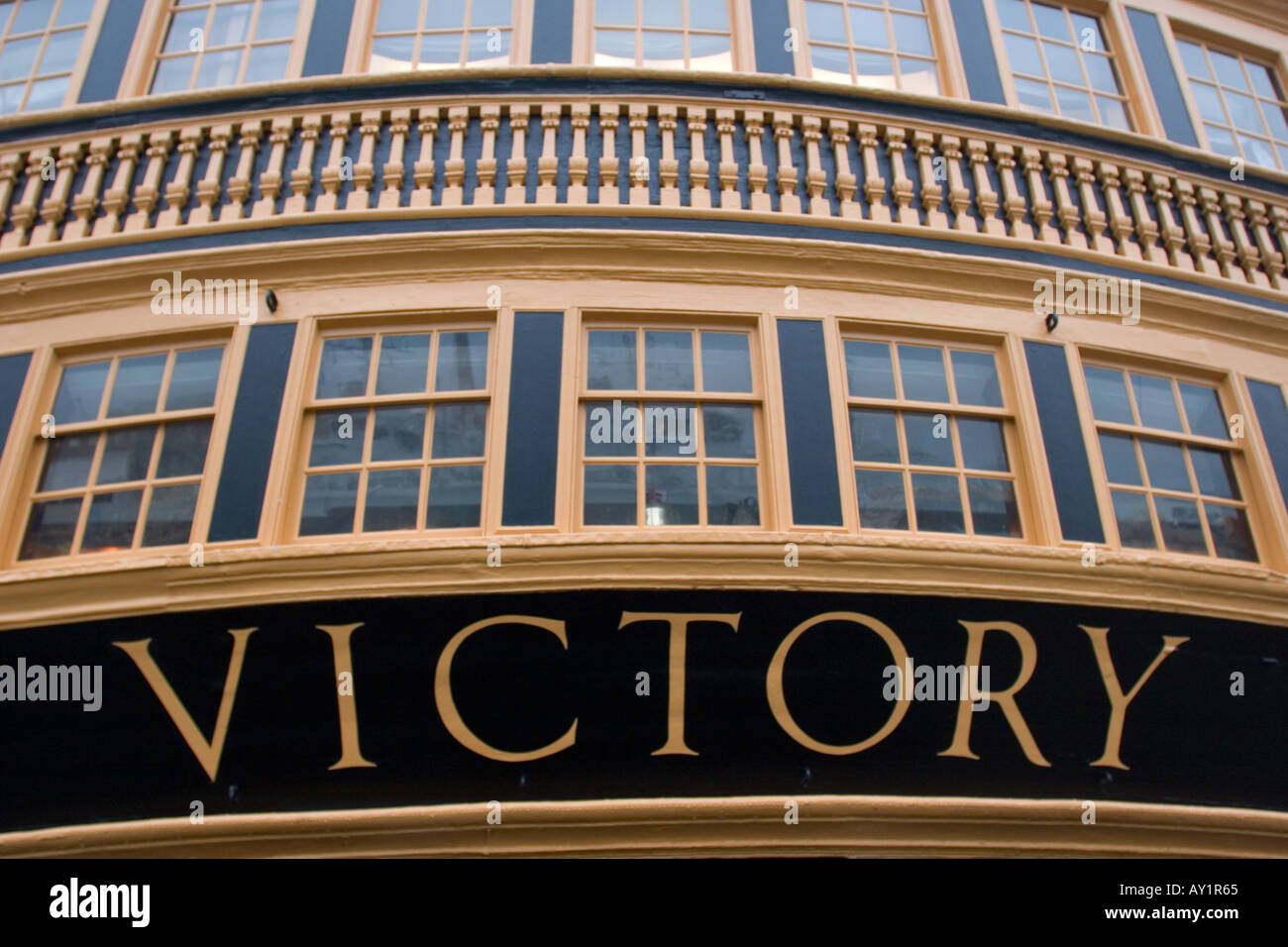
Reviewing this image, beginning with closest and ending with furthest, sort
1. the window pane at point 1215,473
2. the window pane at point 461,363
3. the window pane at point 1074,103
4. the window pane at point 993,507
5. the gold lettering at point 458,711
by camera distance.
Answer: the gold lettering at point 458,711, the window pane at point 993,507, the window pane at point 461,363, the window pane at point 1215,473, the window pane at point 1074,103

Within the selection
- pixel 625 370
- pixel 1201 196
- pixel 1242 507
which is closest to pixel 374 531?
pixel 625 370

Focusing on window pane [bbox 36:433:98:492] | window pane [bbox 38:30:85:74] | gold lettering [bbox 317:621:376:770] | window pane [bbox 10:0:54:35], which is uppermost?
window pane [bbox 10:0:54:35]

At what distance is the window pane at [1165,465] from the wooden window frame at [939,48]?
3.45 meters

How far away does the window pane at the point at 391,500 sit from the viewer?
5.85m

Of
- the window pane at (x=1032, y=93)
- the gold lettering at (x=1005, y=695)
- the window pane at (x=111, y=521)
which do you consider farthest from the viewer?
the window pane at (x=1032, y=93)

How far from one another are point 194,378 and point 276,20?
3.81 m

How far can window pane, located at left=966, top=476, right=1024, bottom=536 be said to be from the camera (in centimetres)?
611

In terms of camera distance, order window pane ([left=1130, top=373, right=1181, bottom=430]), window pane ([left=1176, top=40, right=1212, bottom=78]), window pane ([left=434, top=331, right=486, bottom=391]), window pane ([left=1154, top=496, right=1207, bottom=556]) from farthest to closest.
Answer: window pane ([left=1176, top=40, right=1212, bottom=78]) < window pane ([left=1130, top=373, right=1181, bottom=430]) < window pane ([left=1154, top=496, right=1207, bottom=556]) < window pane ([left=434, top=331, right=486, bottom=391])

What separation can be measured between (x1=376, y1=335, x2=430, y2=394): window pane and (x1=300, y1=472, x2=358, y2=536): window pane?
0.71 meters

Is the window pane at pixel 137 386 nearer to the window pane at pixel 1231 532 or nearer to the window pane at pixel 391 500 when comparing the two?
the window pane at pixel 391 500

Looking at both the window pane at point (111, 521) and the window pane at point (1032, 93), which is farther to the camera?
the window pane at point (1032, 93)

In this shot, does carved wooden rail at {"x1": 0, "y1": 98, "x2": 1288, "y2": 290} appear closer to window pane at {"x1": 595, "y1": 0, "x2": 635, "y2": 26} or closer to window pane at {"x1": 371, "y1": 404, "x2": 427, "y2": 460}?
window pane at {"x1": 595, "y1": 0, "x2": 635, "y2": 26}
